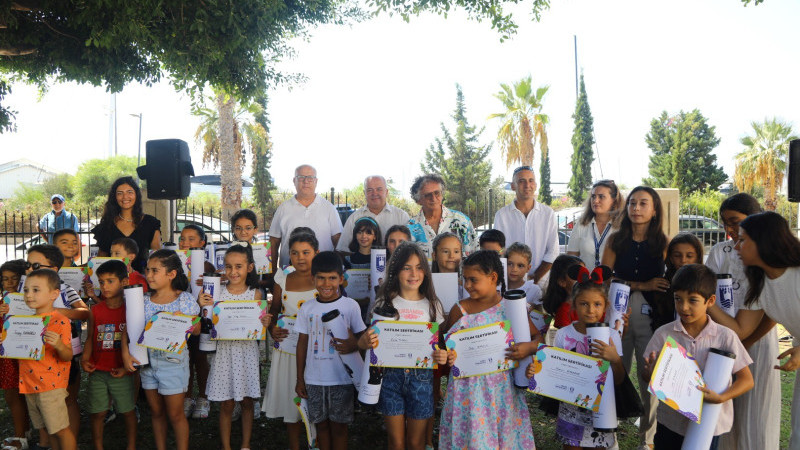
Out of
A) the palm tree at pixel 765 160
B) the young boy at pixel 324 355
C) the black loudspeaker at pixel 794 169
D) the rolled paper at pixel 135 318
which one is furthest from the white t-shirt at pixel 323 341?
the palm tree at pixel 765 160

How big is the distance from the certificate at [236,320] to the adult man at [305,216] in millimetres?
1516

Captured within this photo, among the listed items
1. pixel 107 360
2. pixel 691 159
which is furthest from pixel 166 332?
pixel 691 159

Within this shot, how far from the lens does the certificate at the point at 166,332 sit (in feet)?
12.7

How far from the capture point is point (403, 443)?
3.51 m

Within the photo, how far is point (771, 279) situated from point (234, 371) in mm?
3571

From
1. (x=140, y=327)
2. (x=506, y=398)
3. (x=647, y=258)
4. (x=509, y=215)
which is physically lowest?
(x=506, y=398)

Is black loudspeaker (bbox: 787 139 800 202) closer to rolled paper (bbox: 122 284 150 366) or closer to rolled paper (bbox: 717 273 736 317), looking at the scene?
rolled paper (bbox: 717 273 736 317)

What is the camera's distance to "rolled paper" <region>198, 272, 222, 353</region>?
4.09m

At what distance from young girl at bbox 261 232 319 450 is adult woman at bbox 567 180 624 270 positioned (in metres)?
2.42

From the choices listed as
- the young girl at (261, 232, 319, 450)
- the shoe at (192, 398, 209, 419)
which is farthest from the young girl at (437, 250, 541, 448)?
the shoe at (192, 398, 209, 419)

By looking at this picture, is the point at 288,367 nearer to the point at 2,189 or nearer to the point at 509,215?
the point at 509,215

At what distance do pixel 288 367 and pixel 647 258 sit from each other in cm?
291

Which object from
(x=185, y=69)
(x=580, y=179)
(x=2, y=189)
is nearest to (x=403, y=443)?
(x=185, y=69)

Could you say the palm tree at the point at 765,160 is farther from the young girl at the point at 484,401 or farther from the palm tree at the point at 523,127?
the young girl at the point at 484,401
